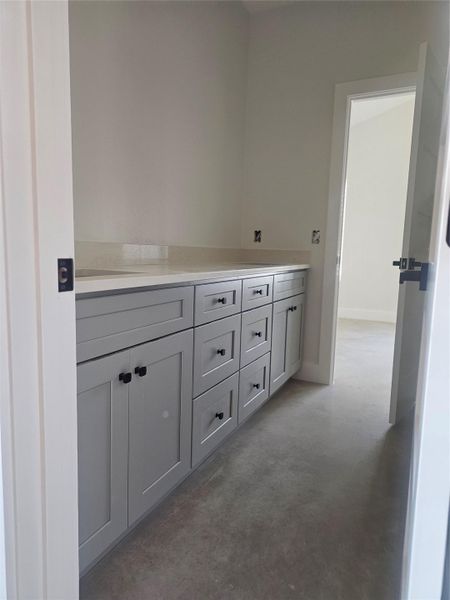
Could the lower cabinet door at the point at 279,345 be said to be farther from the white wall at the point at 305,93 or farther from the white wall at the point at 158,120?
the white wall at the point at 158,120

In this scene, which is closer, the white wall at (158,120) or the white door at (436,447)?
the white door at (436,447)

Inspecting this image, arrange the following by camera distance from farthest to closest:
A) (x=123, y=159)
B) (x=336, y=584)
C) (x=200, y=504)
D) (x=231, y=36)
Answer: (x=231, y=36)
(x=123, y=159)
(x=200, y=504)
(x=336, y=584)

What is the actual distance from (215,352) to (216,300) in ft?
0.77

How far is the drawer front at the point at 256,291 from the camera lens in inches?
77.9

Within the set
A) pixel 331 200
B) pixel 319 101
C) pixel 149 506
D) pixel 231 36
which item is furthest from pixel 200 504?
pixel 231 36

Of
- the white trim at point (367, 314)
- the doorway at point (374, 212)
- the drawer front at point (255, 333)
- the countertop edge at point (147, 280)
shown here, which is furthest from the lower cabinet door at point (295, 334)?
the white trim at point (367, 314)

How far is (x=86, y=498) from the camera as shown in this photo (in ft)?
3.54

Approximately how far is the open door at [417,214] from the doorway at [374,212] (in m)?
2.78

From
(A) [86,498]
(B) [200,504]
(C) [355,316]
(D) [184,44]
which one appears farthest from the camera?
(C) [355,316]

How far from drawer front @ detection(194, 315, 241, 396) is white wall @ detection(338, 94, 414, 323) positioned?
176 inches

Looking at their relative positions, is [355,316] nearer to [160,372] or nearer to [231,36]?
[231,36]

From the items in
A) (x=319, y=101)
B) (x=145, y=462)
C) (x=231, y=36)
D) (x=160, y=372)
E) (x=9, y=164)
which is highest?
(x=231, y=36)

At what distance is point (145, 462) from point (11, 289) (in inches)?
33.7

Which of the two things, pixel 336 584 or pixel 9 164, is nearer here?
pixel 9 164
